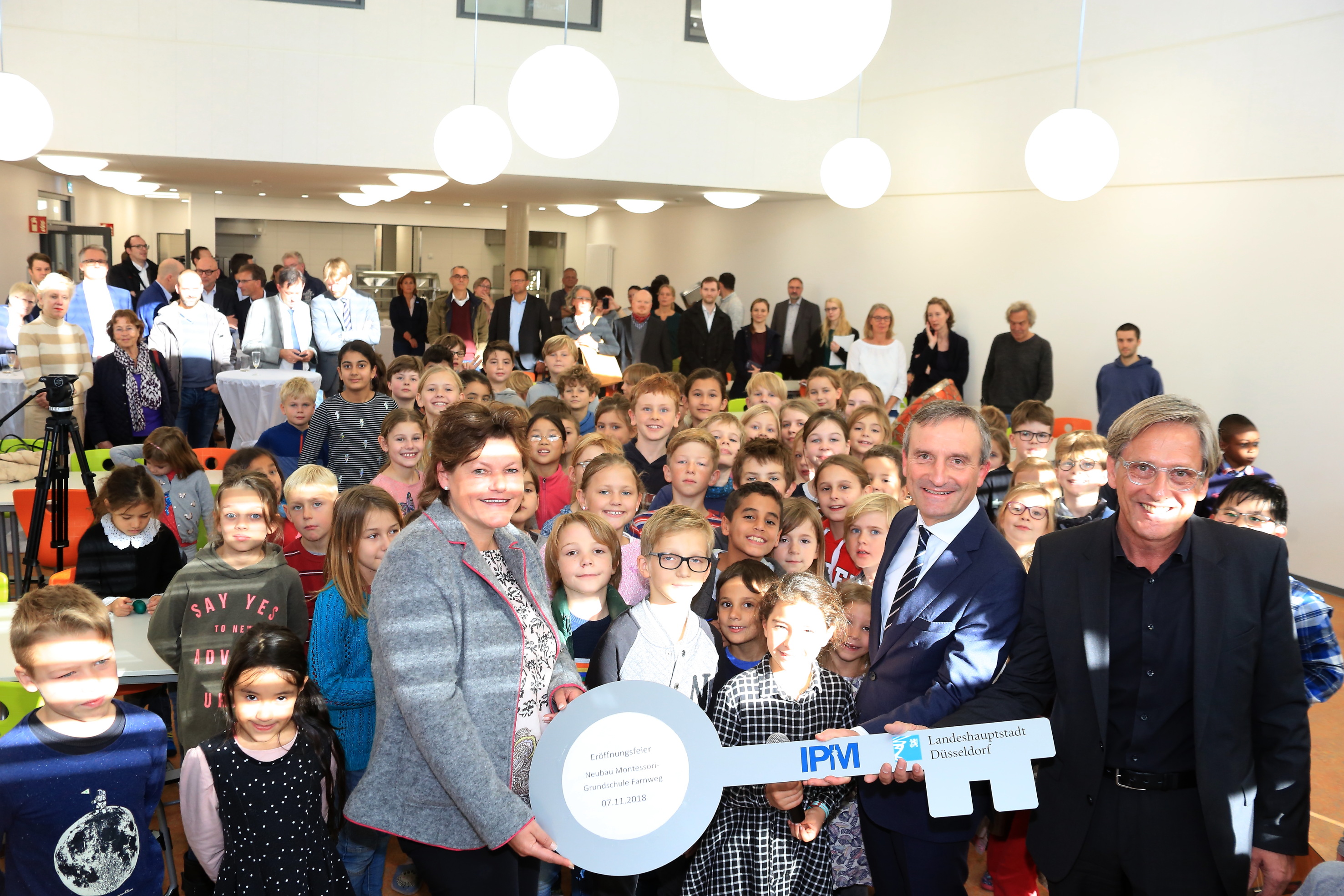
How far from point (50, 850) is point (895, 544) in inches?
90.0

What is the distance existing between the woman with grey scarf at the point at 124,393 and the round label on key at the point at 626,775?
6.23 metres

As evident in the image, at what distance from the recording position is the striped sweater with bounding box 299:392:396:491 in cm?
523

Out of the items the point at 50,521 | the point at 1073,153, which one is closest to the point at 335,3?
the point at 50,521

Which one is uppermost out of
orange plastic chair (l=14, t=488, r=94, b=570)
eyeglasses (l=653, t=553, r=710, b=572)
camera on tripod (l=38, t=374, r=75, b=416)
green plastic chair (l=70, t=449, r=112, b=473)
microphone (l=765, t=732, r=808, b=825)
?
camera on tripod (l=38, t=374, r=75, b=416)

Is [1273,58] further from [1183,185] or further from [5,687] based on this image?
[5,687]

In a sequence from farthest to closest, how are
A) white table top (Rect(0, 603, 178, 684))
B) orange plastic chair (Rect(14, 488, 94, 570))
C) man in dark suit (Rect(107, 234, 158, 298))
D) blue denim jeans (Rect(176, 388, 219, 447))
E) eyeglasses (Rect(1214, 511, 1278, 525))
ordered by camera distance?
man in dark suit (Rect(107, 234, 158, 298)), blue denim jeans (Rect(176, 388, 219, 447)), orange plastic chair (Rect(14, 488, 94, 570)), eyeglasses (Rect(1214, 511, 1278, 525)), white table top (Rect(0, 603, 178, 684))

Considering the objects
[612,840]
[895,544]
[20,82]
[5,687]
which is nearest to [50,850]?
[5,687]

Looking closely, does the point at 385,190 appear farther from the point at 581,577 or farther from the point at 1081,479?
the point at 581,577

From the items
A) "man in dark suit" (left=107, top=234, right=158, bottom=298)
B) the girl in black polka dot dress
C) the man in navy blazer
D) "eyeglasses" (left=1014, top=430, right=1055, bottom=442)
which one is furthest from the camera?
"man in dark suit" (left=107, top=234, right=158, bottom=298)

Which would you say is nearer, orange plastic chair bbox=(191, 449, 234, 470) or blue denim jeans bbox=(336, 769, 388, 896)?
blue denim jeans bbox=(336, 769, 388, 896)

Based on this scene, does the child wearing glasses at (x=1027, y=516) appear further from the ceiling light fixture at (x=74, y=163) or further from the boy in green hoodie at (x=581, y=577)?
the ceiling light fixture at (x=74, y=163)

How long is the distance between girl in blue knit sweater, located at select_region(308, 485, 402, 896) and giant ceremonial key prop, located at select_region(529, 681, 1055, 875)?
1.19 m

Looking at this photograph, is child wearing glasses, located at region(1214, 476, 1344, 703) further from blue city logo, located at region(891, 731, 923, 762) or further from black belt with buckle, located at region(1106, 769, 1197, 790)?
blue city logo, located at region(891, 731, 923, 762)

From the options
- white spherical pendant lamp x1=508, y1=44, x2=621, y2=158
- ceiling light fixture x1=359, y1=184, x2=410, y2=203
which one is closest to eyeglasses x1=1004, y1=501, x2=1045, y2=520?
white spherical pendant lamp x1=508, y1=44, x2=621, y2=158
